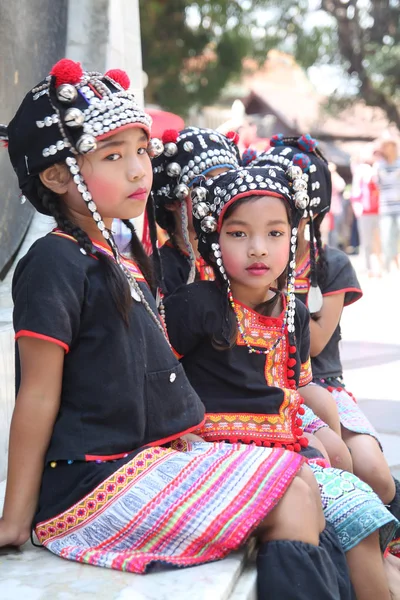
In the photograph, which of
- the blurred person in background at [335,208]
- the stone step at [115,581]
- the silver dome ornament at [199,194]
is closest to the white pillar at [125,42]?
the silver dome ornament at [199,194]

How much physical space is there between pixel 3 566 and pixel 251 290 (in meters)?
1.06

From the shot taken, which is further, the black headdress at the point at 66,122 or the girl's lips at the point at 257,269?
the girl's lips at the point at 257,269

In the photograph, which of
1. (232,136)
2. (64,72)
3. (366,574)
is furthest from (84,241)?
(232,136)

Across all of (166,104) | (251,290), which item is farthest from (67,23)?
(166,104)

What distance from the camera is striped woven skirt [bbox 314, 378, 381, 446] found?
3.11 metres

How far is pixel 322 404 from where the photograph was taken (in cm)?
289

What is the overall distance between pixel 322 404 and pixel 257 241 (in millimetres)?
706

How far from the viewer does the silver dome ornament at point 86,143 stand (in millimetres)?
2092

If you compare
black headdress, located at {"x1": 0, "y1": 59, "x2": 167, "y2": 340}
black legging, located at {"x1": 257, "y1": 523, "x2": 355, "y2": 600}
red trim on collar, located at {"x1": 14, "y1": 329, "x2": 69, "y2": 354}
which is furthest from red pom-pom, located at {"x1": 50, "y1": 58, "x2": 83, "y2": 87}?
black legging, located at {"x1": 257, "y1": 523, "x2": 355, "y2": 600}

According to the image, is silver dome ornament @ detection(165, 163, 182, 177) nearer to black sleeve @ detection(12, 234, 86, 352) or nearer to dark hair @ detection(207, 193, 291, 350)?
dark hair @ detection(207, 193, 291, 350)

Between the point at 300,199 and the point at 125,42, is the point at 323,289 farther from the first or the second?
the point at 125,42

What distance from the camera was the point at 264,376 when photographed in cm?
250

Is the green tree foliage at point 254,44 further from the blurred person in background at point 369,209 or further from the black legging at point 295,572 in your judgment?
the black legging at point 295,572

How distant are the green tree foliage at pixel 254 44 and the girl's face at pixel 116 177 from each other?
49.3ft
